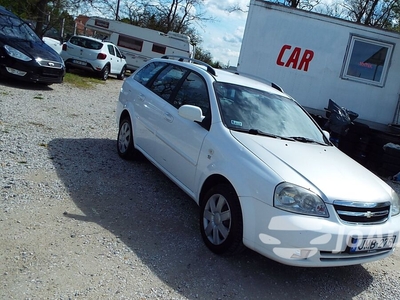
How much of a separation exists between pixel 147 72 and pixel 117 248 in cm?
318

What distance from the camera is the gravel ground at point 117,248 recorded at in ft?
10.2

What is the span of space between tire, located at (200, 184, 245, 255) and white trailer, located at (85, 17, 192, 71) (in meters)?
19.8

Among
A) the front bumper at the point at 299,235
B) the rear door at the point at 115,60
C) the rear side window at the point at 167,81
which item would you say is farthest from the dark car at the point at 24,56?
the front bumper at the point at 299,235

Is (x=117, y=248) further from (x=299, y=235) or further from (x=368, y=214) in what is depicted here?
(x=368, y=214)

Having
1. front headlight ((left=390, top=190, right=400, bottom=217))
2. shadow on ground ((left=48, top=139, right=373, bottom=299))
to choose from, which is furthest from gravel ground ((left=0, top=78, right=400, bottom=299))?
front headlight ((left=390, top=190, right=400, bottom=217))

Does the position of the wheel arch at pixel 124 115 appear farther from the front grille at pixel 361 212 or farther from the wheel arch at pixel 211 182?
the front grille at pixel 361 212

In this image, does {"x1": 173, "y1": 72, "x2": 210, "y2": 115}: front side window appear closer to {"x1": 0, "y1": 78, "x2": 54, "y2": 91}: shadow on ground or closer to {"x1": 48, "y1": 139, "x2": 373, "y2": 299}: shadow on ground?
{"x1": 48, "y1": 139, "x2": 373, "y2": 299}: shadow on ground

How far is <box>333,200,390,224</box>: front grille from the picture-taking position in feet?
10.8

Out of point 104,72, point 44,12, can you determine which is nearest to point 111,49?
point 104,72

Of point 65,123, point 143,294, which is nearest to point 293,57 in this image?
point 65,123

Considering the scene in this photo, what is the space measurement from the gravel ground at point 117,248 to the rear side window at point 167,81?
1.19 meters

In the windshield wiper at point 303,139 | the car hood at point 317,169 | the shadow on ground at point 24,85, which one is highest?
the windshield wiper at point 303,139

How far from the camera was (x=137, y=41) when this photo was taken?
2292cm

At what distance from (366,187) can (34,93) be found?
8786mm
